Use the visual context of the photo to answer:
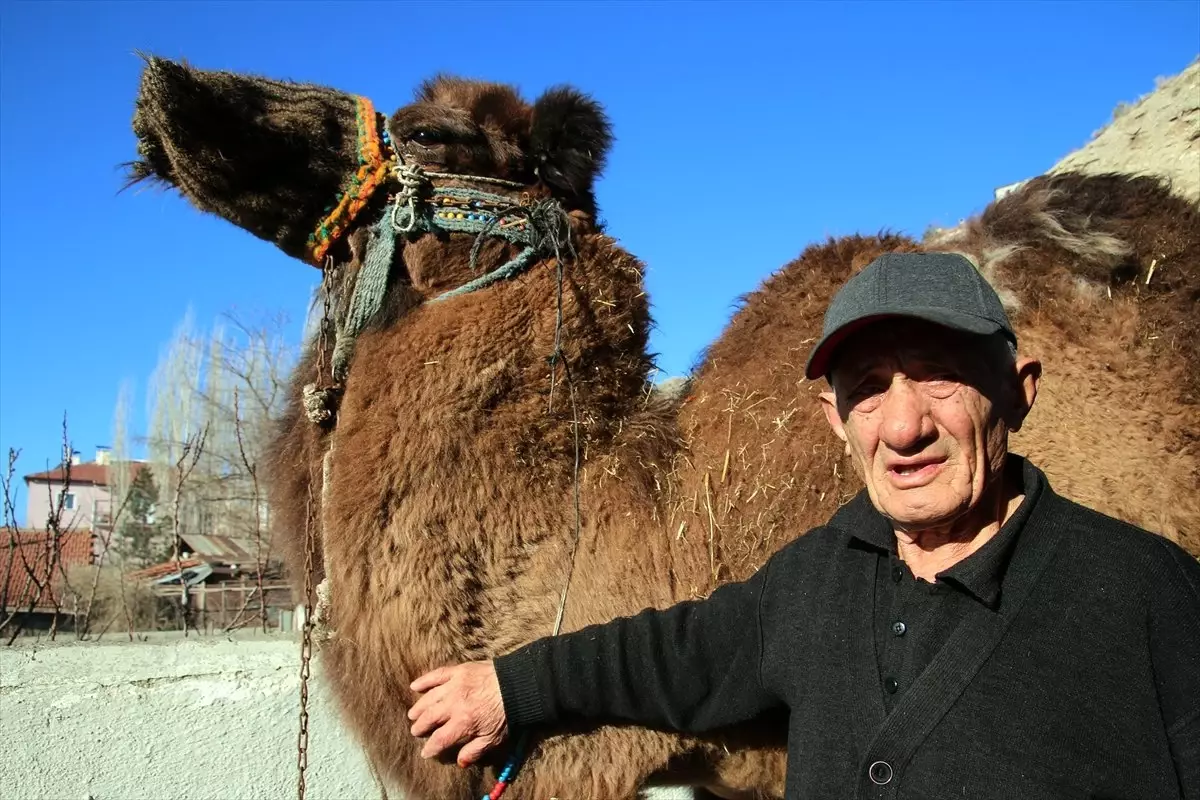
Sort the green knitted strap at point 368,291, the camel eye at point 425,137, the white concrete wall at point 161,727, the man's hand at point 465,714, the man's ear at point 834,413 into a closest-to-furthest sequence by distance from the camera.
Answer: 1. the man's ear at point 834,413
2. the man's hand at point 465,714
3. the green knitted strap at point 368,291
4. the camel eye at point 425,137
5. the white concrete wall at point 161,727

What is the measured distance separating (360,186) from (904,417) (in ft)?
5.77

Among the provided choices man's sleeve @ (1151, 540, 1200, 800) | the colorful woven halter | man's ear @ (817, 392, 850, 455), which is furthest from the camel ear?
Answer: man's sleeve @ (1151, 540, 1200, 800)

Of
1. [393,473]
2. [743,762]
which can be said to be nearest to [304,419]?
[393,473]

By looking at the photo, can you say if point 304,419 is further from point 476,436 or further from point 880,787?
point 880,787

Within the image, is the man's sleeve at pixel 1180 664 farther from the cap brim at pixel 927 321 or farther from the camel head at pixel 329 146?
the camel head at pixel 329 146

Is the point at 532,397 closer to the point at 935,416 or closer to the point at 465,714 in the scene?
the point at 465,714

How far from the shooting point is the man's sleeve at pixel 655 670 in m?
2.18

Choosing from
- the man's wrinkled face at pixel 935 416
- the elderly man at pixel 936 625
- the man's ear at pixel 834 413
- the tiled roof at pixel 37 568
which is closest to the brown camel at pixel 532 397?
the elderly man at pixel 936 625

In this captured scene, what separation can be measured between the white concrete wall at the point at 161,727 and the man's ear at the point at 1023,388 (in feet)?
8.18

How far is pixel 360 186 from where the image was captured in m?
2.77

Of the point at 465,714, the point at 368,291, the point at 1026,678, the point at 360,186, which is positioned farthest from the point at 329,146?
the point at 1026,678

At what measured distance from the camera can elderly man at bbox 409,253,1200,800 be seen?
1587mm

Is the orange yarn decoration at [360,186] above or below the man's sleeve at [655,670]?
above

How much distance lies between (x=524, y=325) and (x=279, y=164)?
2.83ft
